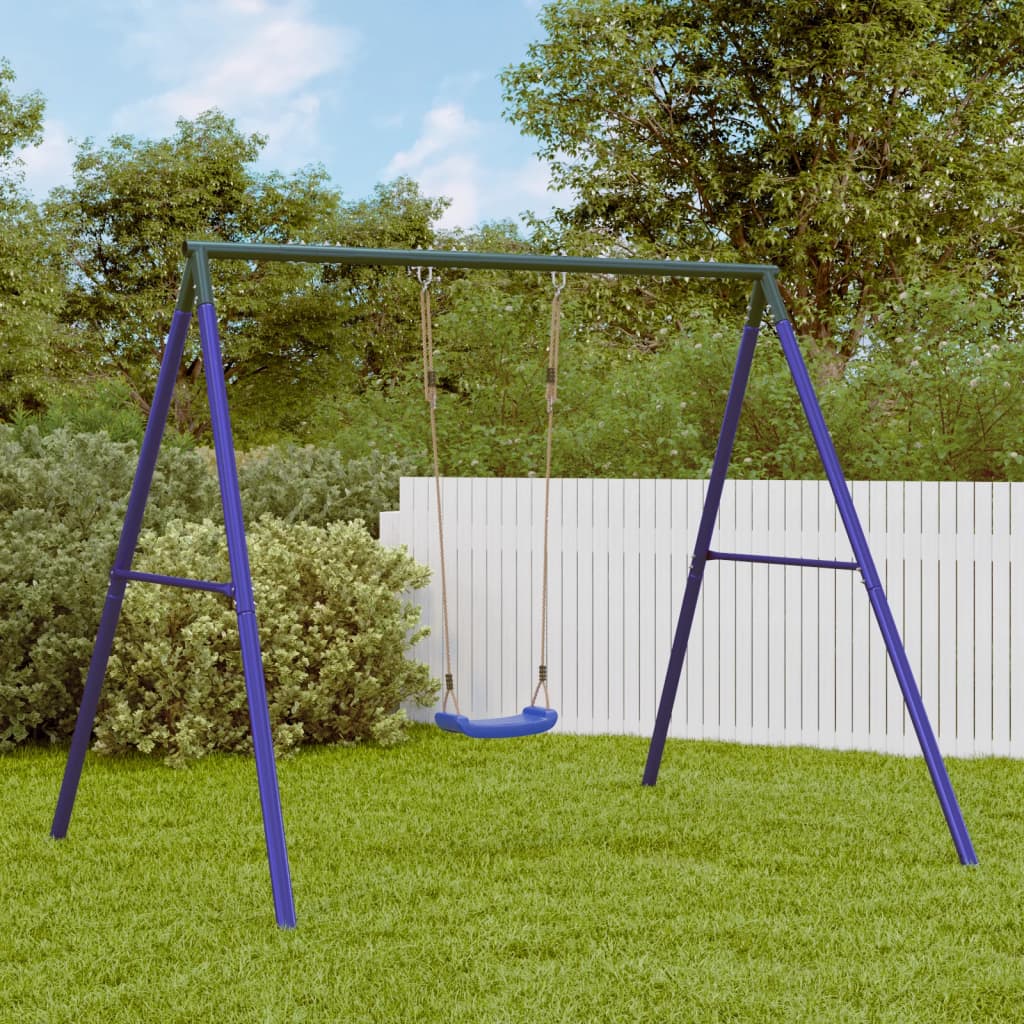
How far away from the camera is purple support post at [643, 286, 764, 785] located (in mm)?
4898

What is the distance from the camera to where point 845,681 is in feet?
21.2

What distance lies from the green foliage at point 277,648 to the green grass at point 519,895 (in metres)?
0.25

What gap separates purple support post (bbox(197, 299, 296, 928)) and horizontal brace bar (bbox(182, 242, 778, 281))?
286 mm

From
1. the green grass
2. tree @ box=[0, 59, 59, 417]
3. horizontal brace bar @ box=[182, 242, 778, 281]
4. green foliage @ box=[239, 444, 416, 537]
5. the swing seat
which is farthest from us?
tree @ box=[0, 59, 59, 417]

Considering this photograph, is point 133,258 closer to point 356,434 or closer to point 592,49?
point 592,49

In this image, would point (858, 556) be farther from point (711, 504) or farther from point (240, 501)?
point (240, 501)

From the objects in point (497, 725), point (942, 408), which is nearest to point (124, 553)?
point (497, 725)

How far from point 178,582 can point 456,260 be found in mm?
1381

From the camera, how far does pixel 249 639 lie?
3.64 metres

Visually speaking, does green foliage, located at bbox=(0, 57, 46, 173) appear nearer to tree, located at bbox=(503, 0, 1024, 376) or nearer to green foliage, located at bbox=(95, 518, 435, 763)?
tree, located at bbox=(503, 0, 1024, 376)

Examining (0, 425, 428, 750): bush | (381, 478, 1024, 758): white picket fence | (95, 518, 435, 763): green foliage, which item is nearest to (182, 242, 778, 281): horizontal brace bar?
(381, 478, 1024, 758): white picket fence

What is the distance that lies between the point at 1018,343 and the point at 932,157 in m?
9.90

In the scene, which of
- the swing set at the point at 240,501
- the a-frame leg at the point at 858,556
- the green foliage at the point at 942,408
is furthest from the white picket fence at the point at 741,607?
the a-frame leg at the point at 858,556

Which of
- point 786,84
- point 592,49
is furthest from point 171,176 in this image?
point 786,84
